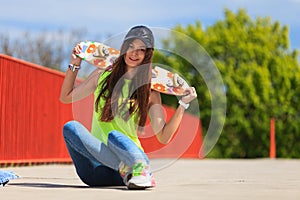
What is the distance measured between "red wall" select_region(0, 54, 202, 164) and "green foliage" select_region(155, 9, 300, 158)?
30560 millimetres

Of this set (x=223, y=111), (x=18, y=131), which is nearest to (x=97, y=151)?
(x=223, y=111)

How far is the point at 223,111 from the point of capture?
677cm

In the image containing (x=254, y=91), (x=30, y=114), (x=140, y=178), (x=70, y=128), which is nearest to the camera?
(x=140, y=178)

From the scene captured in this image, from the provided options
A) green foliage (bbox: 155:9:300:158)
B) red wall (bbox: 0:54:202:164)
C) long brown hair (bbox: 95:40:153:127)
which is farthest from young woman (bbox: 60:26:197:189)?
green foliage (bbox: 155:9:300:158)

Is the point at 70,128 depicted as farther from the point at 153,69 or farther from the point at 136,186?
the point at 153,69

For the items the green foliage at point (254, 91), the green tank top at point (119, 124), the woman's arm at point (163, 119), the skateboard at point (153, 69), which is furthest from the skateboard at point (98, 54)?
the green foliage at point (254, 91)

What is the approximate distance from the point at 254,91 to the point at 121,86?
45.7 meters

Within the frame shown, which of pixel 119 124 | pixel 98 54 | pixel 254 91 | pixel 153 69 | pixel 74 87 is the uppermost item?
pixel 98 54

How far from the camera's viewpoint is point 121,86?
21.6ft

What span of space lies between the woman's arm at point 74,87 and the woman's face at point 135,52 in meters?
0.29

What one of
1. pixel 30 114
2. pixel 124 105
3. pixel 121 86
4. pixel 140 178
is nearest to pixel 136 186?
pixel 140 178

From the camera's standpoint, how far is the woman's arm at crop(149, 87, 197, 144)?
21.2ft

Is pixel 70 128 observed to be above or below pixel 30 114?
above

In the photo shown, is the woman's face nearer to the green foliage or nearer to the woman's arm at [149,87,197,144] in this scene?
the woman's arm at [149,87,197,144]
